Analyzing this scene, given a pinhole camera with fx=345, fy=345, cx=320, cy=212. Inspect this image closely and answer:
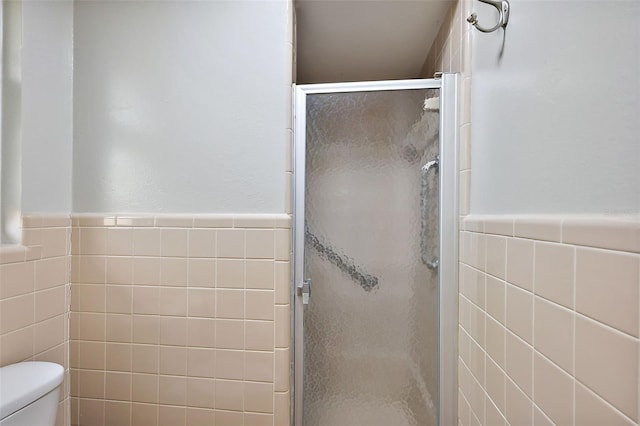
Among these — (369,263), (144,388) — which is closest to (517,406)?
(369,263)

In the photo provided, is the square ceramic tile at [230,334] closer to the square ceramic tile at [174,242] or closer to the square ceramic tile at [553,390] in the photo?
the square ceramic tile at [174,242]

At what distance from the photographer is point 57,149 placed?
4.39 ft

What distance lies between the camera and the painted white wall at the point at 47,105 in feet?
4.04

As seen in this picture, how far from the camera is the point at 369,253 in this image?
1354 millimetres

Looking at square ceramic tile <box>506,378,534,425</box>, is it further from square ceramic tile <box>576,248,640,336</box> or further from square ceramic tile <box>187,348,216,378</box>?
square ceramic tile <box>187,348,216,378</box>

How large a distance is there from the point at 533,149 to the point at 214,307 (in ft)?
3.77

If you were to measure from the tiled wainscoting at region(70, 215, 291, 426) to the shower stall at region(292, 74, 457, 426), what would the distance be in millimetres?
120

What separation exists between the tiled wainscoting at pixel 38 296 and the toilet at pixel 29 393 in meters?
0.08

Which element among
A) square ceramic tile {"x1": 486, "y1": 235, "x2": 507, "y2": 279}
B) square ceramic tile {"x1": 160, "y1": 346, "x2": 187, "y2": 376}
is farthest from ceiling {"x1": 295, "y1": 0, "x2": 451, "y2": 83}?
square ceramic tile {"x1": 160, "y1": 346, "x2": 187, "y2": 376}

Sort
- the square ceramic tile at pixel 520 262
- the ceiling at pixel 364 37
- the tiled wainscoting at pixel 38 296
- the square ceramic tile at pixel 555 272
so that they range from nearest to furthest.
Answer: the square ceramic tile at pixel 555 272
the square ceramic tile at pixel 520 262
the tiled wainscoting at pixel 38 296
the ceiling at pixel 364 37

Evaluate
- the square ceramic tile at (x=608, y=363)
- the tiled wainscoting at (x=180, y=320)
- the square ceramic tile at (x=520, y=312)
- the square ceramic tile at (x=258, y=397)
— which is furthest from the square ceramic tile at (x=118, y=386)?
the square ceramic tile at (x=608, y=363)

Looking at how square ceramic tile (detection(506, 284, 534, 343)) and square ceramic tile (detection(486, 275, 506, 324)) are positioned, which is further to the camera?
square ceramic tile (detection(486, 275, 506, 324))

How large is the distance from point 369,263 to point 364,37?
1.12 m

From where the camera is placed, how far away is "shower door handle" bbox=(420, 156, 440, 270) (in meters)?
1.33
